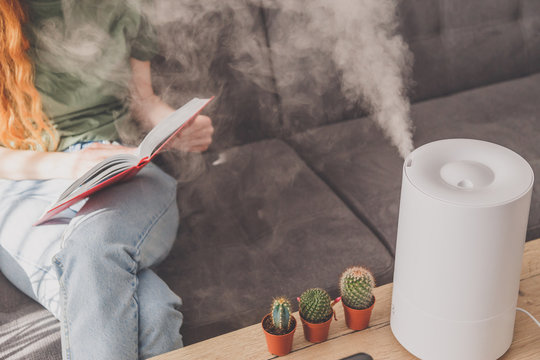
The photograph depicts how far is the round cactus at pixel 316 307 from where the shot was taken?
0.84 metres

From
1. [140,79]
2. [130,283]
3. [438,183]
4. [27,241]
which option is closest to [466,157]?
[438,183]

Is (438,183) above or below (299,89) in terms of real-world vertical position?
above

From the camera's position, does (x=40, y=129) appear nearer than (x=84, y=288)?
No

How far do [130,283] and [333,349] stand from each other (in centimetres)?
45

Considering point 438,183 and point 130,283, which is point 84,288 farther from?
point 438,183

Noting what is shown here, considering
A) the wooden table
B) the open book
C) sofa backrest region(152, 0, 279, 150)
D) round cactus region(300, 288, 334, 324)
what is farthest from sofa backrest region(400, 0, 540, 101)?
round cactus region(300, 288, 334, 324)

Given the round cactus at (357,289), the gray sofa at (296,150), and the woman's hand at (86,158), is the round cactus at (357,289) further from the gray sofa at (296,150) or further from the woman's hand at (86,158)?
the woman's hand at (86,158)

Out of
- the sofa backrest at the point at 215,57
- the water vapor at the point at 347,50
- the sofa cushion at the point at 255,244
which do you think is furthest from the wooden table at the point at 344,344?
the sofa backrest at the point at 215,57

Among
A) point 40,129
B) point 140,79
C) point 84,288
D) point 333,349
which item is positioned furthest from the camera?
point 140,79

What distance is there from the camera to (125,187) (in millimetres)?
1244

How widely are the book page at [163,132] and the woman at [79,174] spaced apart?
0.17 metres

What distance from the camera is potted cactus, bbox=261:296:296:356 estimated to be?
82 cm

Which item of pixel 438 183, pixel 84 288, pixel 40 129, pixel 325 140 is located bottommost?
pixel 325 140

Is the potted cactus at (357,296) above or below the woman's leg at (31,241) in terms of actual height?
above
